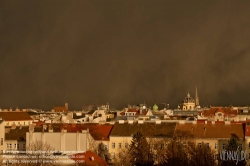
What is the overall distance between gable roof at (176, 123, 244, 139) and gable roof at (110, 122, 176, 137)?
1720 millimetres

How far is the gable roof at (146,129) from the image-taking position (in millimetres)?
76750

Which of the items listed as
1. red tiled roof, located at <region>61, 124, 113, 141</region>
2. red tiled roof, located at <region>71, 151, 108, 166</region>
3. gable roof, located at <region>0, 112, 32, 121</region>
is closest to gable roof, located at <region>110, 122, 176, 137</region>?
red tiled roof, located at <region>61, 124, 113, 141</region>

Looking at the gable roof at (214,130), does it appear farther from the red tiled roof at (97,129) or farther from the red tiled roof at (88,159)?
the red tiled roof at (88,159)

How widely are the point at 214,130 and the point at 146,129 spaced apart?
9.70m

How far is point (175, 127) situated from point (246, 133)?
10274 mm

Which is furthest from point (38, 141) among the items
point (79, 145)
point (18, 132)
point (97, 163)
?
point (97, 163)

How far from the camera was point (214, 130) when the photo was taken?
75.6 meters

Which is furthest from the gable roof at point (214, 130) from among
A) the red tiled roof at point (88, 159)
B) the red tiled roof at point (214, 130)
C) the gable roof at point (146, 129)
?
the red tiled roof at point (88, 159)

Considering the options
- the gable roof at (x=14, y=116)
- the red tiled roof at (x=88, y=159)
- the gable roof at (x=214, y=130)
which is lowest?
the red tiled roof at (x=88, y=159)

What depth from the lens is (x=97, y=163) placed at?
5534 cm

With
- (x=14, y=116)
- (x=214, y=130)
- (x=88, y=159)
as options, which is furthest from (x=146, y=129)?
(x=14, y=116)

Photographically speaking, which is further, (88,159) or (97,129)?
(97,129)

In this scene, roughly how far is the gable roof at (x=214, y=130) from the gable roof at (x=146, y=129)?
172 cm

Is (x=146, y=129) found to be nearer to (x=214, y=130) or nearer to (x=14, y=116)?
(x=214, y=130)
